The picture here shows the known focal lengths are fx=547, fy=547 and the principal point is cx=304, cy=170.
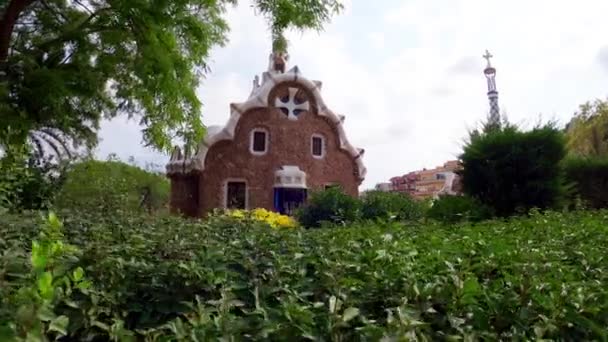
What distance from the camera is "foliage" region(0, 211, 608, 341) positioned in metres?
1.47

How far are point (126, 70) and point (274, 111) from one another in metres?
9.12

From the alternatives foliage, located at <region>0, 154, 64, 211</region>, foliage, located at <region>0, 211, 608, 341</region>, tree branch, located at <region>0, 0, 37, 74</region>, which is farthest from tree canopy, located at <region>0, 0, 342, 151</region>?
foliage, located at <region>0, 211, 608, 341</region>

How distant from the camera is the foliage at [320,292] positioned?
147 cm

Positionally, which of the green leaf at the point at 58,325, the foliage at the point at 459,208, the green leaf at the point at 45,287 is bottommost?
the green leaf at the point at 58,325

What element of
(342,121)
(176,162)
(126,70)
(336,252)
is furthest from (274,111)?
(336,252)

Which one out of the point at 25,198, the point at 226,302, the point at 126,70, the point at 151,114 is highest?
the point at 126,70

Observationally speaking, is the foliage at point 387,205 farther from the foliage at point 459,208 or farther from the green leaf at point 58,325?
the green leaf at point 58,325

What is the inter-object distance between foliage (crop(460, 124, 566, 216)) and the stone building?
32.6 feet

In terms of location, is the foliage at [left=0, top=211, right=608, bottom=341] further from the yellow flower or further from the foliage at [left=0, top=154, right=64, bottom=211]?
the foliage at [left=0, top=154, right=64, bottom=211]

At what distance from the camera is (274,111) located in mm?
20156

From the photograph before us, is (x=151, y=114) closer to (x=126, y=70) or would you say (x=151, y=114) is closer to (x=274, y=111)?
(x=126, y=70)

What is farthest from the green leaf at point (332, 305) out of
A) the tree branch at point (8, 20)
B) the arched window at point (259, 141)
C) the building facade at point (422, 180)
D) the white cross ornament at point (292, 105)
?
the building facade at point (422, 180)

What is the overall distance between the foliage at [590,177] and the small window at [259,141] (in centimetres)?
1068

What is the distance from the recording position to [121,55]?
1106 centimetres
